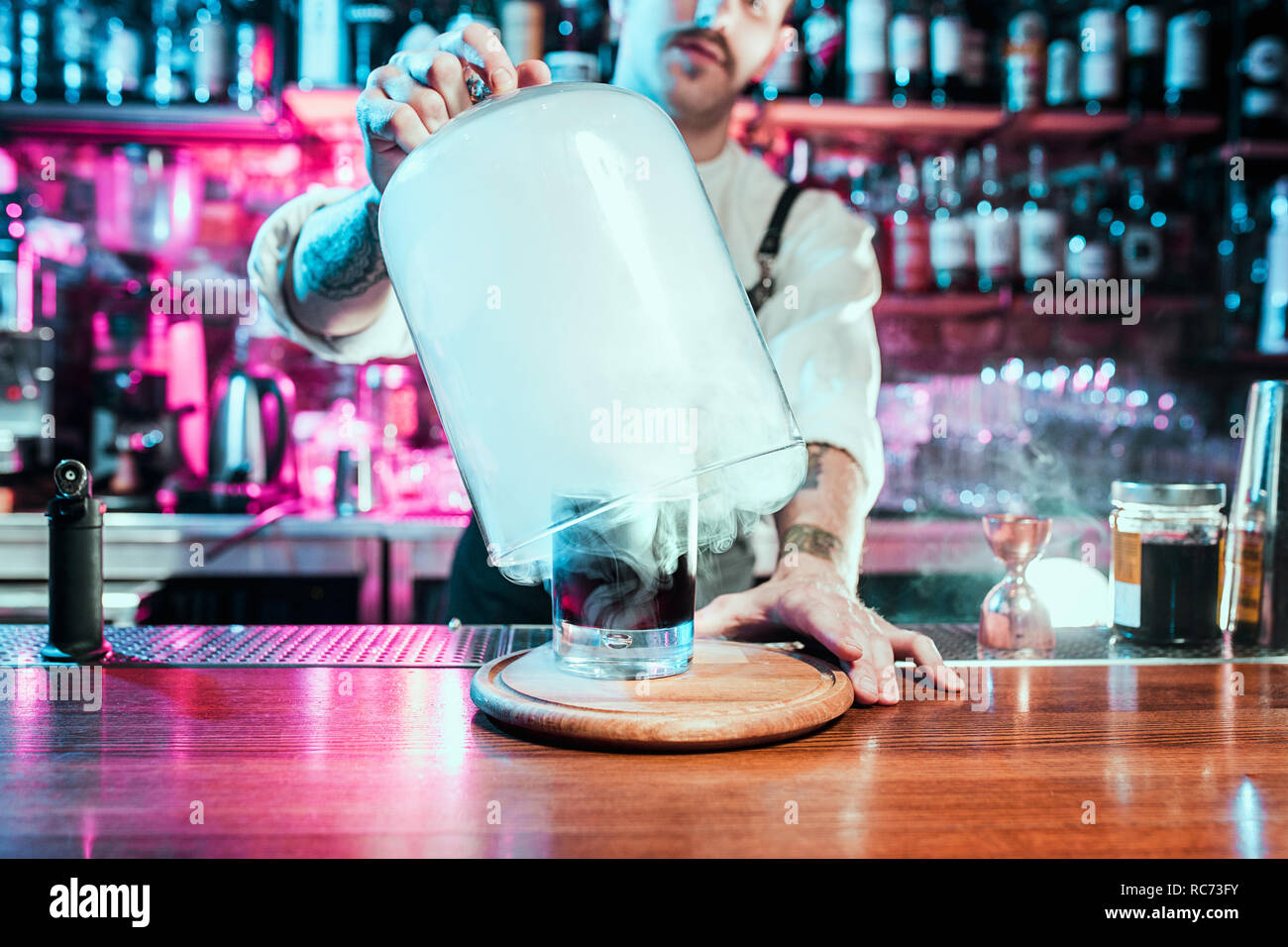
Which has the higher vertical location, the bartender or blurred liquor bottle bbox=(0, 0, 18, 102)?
blurred liquor bottle bbox=(0, 0, 18, 102)

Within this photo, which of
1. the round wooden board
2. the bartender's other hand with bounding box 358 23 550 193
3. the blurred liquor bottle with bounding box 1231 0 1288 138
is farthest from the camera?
the blurred liquor bottle with bounding box 1231 0 1288 138

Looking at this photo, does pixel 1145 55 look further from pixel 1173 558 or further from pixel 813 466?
pixel 1173 558

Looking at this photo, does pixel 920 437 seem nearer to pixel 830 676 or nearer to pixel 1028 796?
pixel 830 676

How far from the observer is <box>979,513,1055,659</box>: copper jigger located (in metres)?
1.01

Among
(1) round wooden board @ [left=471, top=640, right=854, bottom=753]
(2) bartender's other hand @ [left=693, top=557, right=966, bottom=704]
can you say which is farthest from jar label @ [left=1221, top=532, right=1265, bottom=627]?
(1) round wooden board @ [left=471, top=640, right=854, bottom=753]

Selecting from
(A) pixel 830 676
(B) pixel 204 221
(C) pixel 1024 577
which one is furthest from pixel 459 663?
(B) pixel 204 221

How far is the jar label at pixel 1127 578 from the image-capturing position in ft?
3.40

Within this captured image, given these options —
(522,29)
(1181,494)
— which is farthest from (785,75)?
(1181,494)

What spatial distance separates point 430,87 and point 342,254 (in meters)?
0.48

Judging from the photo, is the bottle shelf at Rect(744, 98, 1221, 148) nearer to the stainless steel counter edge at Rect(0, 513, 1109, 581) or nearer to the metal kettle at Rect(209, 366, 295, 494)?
the stainless steel counter edge at Rect(0, 513, 1109, 581)

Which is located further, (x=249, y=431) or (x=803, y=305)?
(x=249, y=431)

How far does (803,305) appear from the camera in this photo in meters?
1.52
